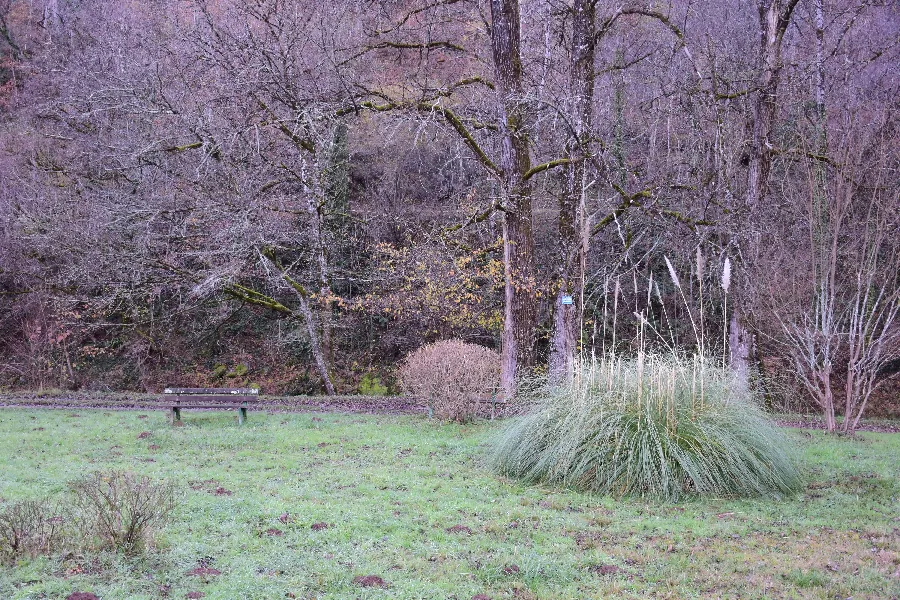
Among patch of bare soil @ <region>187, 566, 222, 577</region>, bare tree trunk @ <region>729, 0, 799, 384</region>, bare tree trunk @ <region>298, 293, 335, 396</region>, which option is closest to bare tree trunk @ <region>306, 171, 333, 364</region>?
bare tree trunk @ <region>298, 293, 335, 396</region>

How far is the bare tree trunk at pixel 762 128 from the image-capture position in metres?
13.1

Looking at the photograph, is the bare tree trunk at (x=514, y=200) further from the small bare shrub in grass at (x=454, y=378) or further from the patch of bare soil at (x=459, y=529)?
the patch of bare soil at (x=459, y=529)

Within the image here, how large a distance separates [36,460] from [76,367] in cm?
1183

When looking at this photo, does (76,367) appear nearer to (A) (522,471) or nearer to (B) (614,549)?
(A) (522,471)

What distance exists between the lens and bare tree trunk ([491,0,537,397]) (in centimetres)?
1180

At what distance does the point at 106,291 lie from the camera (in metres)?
17.1

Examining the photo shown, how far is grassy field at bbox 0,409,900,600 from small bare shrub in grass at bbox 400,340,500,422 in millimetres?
1513

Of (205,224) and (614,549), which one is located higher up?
(205,224)

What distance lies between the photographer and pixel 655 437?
678cm

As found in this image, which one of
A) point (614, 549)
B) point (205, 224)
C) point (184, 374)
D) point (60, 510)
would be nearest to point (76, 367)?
point (184, 374)

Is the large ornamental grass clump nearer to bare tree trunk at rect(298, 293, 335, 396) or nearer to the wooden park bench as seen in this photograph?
the wooden park bench

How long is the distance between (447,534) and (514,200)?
285 inches

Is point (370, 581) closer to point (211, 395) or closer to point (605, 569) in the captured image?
point (605, 569)

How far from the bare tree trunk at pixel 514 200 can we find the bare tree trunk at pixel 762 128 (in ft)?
13.1
